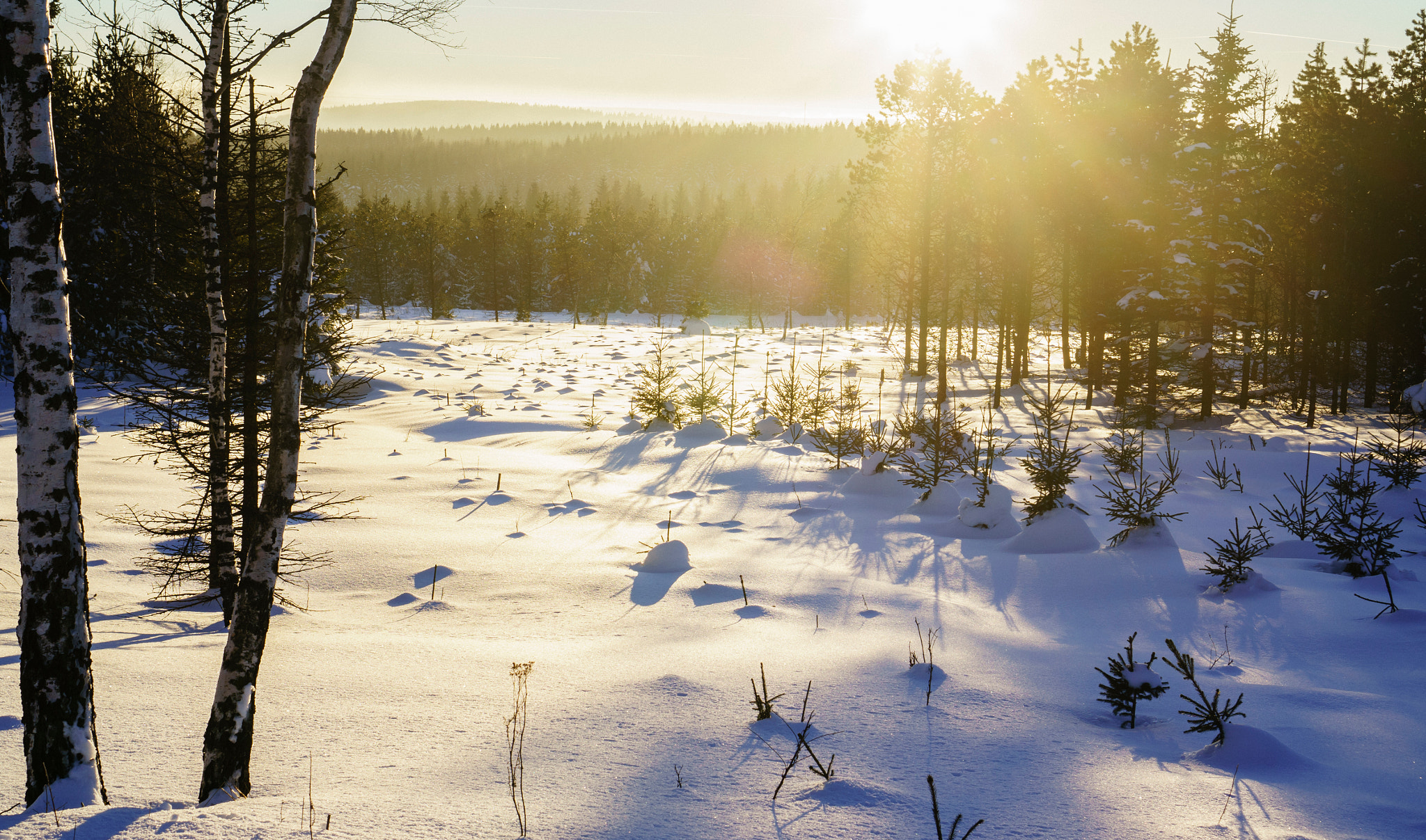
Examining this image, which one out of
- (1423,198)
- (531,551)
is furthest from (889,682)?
(1423,198)

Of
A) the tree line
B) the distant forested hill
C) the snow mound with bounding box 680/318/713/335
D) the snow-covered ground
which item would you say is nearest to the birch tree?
the snow-covered ground

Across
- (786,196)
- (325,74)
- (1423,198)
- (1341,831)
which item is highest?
(786,196)

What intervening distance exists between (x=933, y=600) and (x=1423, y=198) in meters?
24.2

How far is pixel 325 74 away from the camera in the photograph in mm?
3588

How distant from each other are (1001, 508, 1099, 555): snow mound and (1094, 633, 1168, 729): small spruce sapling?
3381 mm

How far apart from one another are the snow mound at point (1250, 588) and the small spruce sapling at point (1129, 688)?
2515 millimetres

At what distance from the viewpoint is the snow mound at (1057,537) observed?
7.27 meters

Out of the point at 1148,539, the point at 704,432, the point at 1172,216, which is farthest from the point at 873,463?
the point at 1172,216

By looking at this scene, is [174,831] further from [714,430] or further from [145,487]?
[714,430]

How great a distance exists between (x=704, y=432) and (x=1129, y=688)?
34.4 ft

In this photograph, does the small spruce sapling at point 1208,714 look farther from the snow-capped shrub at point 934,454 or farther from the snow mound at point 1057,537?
the snow-capped shrub at point 934,454

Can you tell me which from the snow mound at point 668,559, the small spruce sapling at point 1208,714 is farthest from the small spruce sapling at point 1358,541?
the snow mound at point 668,559

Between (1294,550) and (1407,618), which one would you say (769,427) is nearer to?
(1294,550)

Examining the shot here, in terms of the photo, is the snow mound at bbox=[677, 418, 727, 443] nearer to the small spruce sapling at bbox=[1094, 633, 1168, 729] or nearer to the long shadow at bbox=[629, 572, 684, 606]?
the long shadow at bbox=[629, 572, 684, 606]
